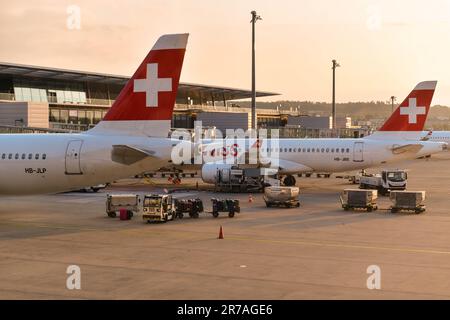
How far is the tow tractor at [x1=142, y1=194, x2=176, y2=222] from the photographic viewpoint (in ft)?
88.5

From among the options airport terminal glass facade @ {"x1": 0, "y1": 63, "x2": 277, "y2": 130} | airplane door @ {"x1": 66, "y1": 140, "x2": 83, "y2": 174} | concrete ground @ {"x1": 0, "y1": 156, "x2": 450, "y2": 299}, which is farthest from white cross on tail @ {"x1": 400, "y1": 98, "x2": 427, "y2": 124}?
airport terminal glass facade @ {"x1": 0, "y1": 63, "x2": 277, "y2": 130}

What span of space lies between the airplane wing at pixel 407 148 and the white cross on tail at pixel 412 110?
1.95 meters

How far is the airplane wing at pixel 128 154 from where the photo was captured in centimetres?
2509

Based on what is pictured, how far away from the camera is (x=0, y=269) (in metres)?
17.9

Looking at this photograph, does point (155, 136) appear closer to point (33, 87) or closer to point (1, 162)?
point (1, 162)

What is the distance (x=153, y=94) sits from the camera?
2516 centimetres

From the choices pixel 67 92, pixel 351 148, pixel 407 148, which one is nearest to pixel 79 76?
pixel 67 92

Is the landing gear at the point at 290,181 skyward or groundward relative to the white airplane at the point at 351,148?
groundward

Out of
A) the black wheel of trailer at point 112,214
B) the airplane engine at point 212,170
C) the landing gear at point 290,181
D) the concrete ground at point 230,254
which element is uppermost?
the airplane engine at point 212,170

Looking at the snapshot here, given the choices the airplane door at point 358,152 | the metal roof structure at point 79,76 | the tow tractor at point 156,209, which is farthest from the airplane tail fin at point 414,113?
the metal roof structure at point 79,76

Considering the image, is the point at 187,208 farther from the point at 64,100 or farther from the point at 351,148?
the point at 64,100

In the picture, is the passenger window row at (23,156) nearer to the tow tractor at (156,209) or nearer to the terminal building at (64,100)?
the tow tractor at (156,209)

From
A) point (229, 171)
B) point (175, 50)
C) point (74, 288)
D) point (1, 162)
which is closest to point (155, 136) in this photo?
point (175, 50)
